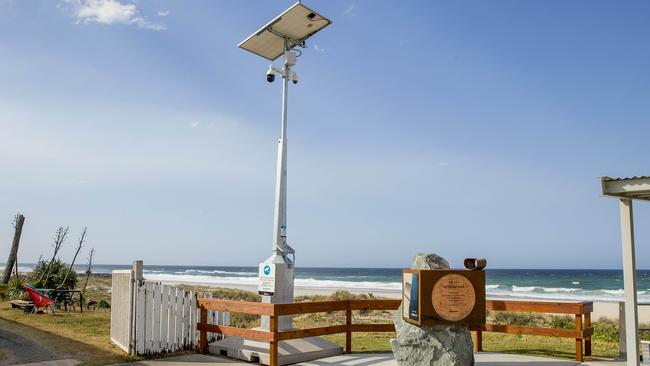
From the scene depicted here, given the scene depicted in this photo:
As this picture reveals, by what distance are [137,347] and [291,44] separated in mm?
6054

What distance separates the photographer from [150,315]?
30.0 ft

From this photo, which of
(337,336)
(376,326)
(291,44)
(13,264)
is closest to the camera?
(376,326)

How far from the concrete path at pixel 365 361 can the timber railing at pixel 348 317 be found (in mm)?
390

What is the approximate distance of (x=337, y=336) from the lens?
498 inches

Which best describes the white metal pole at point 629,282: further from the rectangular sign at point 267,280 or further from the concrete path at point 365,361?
the rectangular sign at point 267,280

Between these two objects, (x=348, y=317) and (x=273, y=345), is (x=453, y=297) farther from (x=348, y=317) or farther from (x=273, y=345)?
(x=273, y=345)

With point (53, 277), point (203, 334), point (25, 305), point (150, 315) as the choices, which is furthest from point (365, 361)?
point (53, 277)

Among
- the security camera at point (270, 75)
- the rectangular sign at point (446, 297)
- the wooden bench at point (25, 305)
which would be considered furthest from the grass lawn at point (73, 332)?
the security camera at point (270, 75)

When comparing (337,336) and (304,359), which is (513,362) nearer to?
(304,359)

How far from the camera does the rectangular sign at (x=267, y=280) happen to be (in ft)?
31.8

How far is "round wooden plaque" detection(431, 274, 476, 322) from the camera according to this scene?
763cm

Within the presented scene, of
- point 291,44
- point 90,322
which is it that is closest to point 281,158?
point 291,44

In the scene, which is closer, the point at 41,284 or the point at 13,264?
the point at 41,284

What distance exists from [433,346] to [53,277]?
50.3 feet
